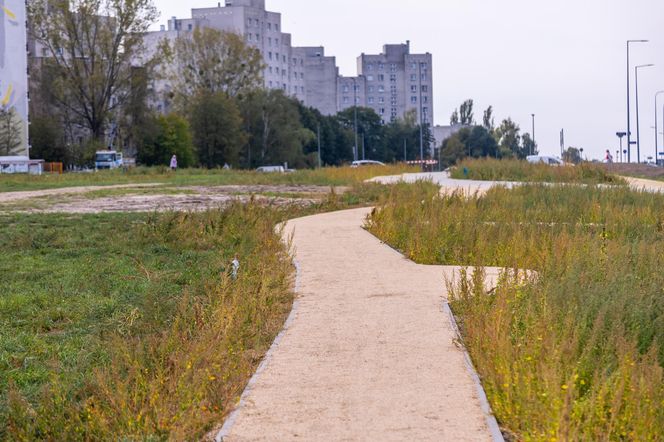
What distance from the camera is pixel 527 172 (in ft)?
153

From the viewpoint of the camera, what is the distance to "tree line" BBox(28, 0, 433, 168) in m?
84.1

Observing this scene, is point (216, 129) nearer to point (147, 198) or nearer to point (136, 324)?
point (147, 198)

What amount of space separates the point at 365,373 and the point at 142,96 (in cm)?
8211

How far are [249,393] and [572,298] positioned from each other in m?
3.27

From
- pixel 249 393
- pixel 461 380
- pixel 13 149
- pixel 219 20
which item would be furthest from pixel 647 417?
pixel 219 20

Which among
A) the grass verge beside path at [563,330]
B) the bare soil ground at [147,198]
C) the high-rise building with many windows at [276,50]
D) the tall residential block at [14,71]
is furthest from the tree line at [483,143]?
the grass verge beside path at [563,330]

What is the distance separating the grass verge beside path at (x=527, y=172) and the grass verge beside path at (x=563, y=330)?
23428mm

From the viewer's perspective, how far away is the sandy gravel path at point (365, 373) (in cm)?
688

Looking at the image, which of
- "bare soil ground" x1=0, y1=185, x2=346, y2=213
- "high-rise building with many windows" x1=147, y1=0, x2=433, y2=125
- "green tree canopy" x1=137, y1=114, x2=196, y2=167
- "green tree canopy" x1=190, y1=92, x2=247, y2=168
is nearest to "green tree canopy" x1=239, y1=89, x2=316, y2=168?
"green tree canopy" x1=190, y1=92, x2=247, y2=168

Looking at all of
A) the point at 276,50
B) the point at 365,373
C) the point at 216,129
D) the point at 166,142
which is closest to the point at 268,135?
the point at 216,129

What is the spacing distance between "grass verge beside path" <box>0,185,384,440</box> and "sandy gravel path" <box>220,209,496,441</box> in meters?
0.31

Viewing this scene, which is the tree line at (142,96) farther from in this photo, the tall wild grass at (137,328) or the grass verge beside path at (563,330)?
the grass verge beside path at (563,330)

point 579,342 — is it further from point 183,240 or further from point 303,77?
point 303,77

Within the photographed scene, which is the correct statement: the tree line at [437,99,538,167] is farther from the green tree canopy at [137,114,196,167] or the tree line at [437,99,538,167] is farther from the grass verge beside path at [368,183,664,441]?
the grass verge beside path at [368,183,664,441]
